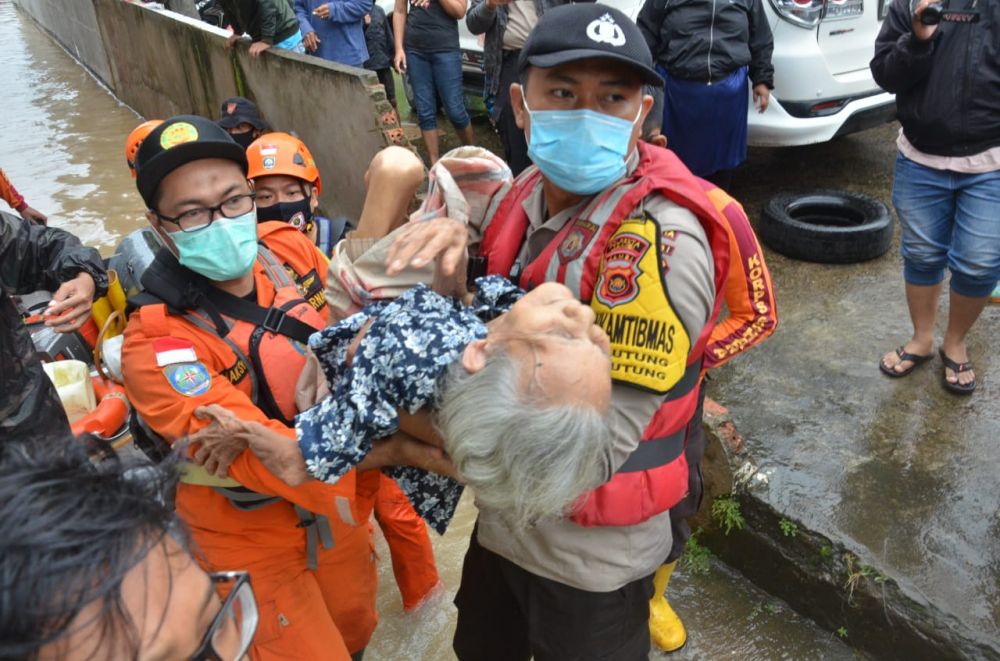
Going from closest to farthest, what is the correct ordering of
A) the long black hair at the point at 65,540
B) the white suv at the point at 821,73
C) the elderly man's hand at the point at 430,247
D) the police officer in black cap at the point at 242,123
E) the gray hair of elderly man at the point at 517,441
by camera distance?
1. the long black hair at the point at 65,540
2. the gray hair of elderly man at the point at 517,441
3. the elderly man's hand at the point at 430,247
4. the white suv at the point at 821,73
5. the police officer in black cap at the point at 242,123

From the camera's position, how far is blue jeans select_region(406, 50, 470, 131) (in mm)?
5945

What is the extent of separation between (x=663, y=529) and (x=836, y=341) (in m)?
2.52

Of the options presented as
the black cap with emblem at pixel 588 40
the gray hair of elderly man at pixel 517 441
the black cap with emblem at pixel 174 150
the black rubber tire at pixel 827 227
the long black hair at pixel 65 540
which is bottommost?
the black rubber tire at pixel 827 227

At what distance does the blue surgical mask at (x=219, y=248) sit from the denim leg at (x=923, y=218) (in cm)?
297

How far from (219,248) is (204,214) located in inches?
4.2

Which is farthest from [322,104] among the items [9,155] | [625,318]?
[9,155]

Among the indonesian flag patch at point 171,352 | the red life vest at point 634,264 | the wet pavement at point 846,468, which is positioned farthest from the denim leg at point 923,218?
the indonesian flag patch at point 171,352

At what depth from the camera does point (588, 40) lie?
1618mm

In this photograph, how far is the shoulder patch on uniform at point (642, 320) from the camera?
1.47 m

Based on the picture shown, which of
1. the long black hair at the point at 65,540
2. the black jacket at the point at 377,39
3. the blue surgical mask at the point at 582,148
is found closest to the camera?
the long black hair at the point at 65,540

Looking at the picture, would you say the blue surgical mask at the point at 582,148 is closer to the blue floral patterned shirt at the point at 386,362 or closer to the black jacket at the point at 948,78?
the blue floral patterned shirt at the point at 386,362

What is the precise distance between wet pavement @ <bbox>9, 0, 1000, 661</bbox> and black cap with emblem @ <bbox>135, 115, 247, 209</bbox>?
7.08 ft

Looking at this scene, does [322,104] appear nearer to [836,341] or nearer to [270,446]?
[836,341]

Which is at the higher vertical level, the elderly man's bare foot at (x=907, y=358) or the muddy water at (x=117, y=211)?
the elderly man's bare foot at (x=907, y=358)
